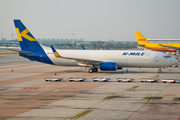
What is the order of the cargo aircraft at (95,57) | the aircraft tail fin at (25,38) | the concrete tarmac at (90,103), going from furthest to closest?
1. the aircraft tail fin at (25,38)
2. the cargo aircraft at (95,57)
3. the concrete tarmac at (90,103)

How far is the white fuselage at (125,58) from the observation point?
1783 inches

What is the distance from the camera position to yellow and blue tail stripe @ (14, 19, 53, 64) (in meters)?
48.5

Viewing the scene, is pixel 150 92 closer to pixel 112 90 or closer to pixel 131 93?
pixel 131 93

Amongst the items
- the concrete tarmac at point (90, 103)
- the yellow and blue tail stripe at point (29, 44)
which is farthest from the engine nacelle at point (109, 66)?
the concrete tarmac at point (90, 103)

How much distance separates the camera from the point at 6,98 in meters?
24.5

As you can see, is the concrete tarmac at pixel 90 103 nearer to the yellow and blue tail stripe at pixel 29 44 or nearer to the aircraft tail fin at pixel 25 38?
the yellow and blue tail stripe at pixel 29 44

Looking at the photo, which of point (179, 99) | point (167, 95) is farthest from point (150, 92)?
point (179, 99)

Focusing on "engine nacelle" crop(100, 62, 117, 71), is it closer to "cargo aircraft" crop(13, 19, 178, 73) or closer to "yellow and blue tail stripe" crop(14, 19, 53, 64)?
"cargo aircraft" crop(13, 19, 178, 73)

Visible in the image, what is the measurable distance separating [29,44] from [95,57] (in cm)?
1366

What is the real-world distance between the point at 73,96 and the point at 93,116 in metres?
7.70

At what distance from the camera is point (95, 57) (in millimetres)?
47375

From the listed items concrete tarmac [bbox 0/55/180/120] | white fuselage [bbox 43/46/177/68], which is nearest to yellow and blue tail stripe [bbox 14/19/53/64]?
white fuselage [bbox 43/46/177/68]

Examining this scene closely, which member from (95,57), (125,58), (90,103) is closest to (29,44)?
(95,57)

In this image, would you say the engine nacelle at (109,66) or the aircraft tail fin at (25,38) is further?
the aircraft tail fin at (25,38)
